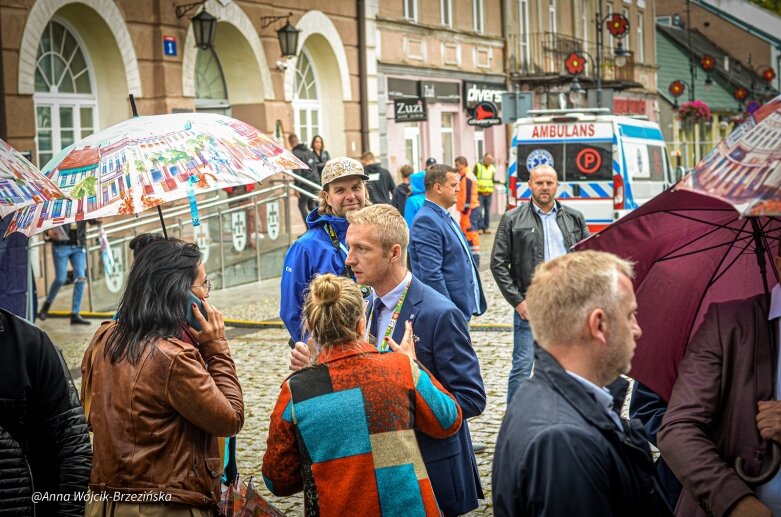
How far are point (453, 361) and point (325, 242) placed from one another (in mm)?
1598

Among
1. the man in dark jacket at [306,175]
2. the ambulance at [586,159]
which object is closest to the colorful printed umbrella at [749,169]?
the ambulance at [586,159]

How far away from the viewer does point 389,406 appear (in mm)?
3533

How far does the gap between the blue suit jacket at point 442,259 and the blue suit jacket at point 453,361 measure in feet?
9.40

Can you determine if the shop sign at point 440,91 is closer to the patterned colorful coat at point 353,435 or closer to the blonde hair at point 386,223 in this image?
the blonde hair at point 386,223

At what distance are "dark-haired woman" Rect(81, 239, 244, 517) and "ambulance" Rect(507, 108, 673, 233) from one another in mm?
13339

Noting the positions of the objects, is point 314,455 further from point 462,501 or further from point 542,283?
point 542,283

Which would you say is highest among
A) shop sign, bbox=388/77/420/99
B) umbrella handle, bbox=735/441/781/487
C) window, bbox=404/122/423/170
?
shop sign, bbox=388/77/420/99

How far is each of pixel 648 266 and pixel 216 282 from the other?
42.5 feet

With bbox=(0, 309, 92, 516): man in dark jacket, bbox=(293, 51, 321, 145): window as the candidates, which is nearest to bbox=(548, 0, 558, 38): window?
bbox=(293, 51, 321, 145): window

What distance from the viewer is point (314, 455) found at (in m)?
3.53

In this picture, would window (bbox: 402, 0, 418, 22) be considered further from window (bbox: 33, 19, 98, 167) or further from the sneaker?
the sneaker

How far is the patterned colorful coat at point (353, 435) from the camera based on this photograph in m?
3.50

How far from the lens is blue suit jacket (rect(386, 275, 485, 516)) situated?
401 cm

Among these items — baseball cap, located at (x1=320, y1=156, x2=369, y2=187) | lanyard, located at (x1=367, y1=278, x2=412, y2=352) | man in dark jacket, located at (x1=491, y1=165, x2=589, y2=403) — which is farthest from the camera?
man in dark jacket, located at (x1=491, y1=165, x2=589, y2=403)
